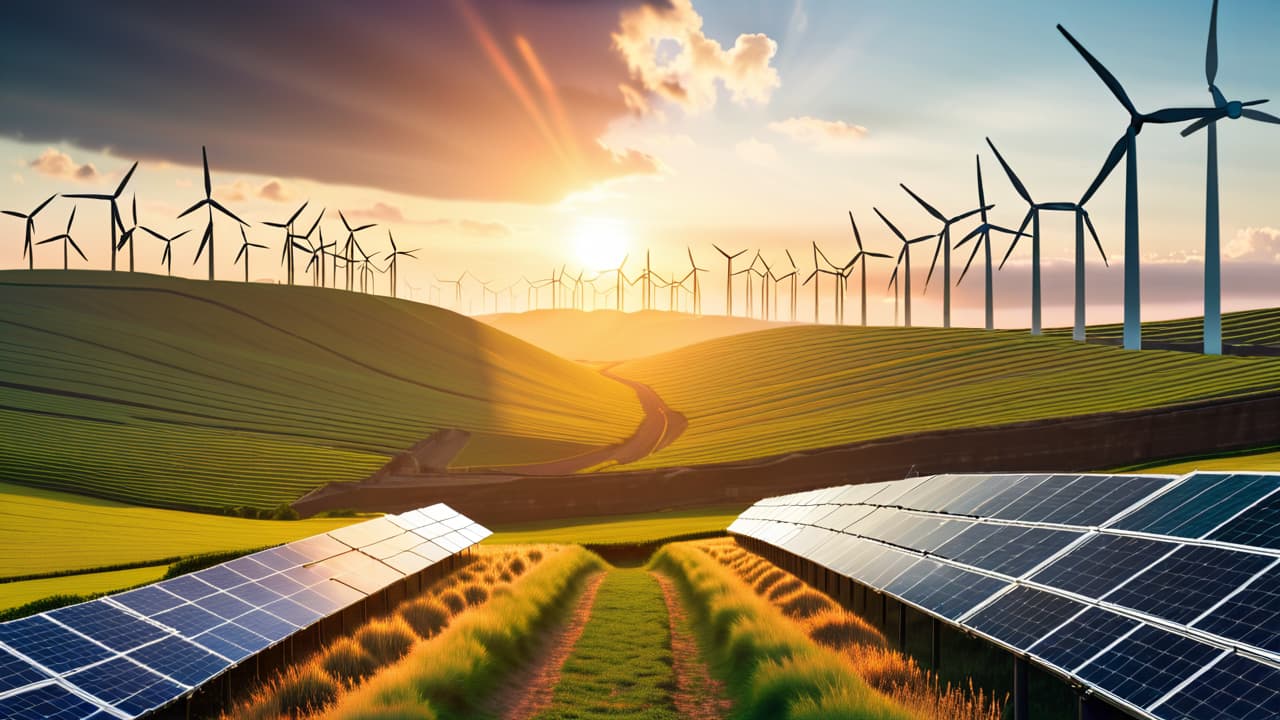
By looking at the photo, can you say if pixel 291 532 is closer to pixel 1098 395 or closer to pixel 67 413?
pixel 67 413

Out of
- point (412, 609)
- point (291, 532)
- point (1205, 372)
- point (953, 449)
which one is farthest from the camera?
point (1205, 372)

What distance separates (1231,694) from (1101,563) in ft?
17.4

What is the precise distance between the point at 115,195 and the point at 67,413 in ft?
229

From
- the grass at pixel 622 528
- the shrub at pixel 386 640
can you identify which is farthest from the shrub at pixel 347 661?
the grass at pixel 622 528

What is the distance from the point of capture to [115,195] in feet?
510

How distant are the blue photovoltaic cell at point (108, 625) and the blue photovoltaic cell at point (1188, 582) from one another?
14566mm

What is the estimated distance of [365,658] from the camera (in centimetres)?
1994

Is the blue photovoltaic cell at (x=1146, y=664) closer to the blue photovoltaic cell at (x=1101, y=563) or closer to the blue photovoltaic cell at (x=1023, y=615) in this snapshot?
the blue photovoltaic cell at (x=1023, y=615)

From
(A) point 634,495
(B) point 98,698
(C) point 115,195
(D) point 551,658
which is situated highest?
(C) point 115,195

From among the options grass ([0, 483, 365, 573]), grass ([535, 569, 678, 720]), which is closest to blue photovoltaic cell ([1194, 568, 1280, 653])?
grass ([535, 569, 678, 720])

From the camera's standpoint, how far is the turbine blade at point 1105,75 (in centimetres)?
8056

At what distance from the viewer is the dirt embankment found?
8482 cm

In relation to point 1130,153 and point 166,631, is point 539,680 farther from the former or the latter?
point 1130,153

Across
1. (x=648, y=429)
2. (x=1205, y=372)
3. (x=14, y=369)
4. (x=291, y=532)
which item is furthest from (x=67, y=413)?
(x=1205, y=372)
